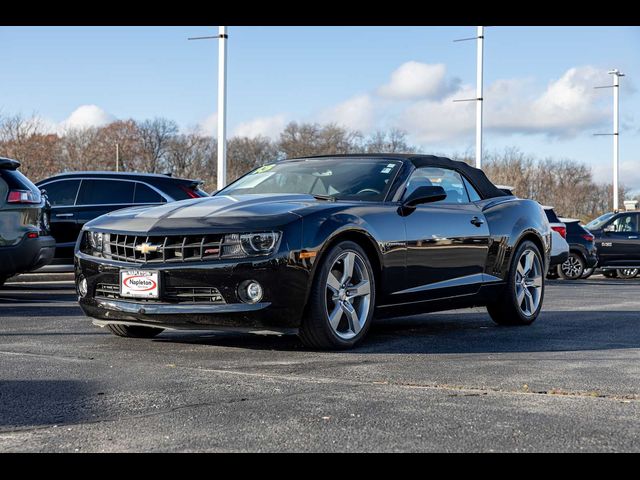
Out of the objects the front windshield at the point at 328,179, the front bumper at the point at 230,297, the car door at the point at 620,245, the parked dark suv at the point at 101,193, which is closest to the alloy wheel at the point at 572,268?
the car door at the point at 620,245

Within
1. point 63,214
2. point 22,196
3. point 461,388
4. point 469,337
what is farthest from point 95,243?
point 63,214

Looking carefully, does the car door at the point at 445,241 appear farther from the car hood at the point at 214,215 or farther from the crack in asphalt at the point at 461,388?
the crack in asphalt at the point at 461,388

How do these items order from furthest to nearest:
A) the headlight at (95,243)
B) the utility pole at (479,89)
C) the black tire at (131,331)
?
1. the utility pole at (479,89)
2. the black tire at (131,331)
3. the headlight at (95,243)

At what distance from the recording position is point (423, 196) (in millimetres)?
7395

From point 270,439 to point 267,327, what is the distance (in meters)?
2.51

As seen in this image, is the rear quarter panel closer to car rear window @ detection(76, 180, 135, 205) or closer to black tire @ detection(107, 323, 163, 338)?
black tire @ detection(107, 323, 163, 338)

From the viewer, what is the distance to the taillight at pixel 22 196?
10.6 meters

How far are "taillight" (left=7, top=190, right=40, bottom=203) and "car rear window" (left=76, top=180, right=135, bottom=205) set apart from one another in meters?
2.96

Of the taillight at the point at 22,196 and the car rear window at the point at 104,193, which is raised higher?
the car rear window at the point at 104,193

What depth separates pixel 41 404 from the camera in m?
4.63

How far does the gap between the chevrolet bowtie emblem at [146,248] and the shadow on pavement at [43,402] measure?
1.43 metres
